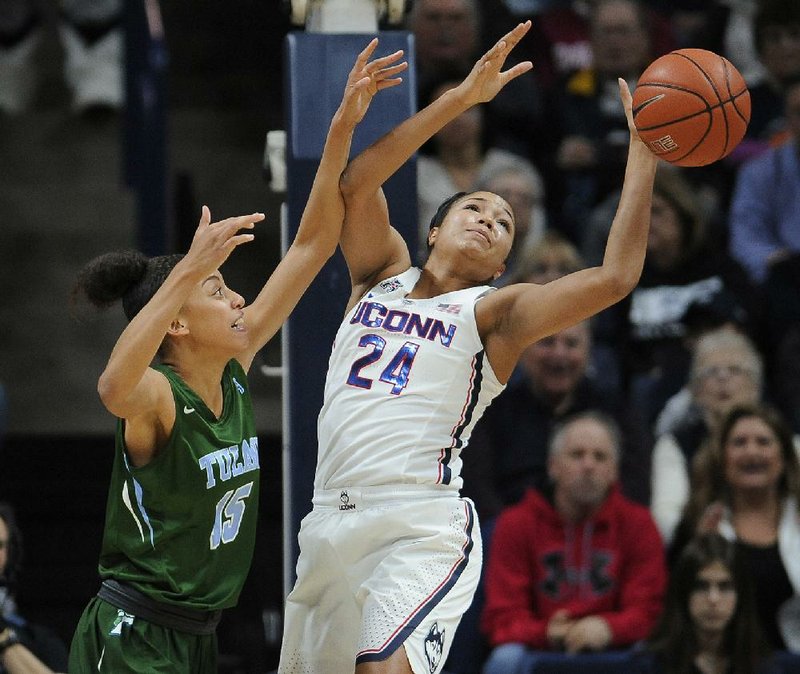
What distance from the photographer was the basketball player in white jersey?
4.95m

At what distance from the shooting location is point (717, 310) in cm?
834

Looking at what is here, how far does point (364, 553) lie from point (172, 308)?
105cm

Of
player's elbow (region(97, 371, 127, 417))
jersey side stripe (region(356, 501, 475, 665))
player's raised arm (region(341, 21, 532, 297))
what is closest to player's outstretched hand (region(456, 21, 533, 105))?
player's raised arm (region(341, 21, 532, 297))

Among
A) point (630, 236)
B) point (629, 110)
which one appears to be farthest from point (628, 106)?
point (630, 236)

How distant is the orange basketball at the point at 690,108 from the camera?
505 centimetres

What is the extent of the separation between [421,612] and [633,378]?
3.67 meters

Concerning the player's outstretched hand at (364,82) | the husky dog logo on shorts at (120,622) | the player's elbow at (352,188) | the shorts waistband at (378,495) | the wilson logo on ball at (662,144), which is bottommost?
the husky dog logo on shorts at (120,622)

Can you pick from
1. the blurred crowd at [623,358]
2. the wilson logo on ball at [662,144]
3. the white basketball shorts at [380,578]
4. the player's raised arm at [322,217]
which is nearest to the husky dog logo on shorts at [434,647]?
the white basketball shorts at [380,578]

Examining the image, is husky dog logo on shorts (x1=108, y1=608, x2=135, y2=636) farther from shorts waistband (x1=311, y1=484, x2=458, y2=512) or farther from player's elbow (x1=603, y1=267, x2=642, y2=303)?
player's elbow (x1=603, y1=267, x2=642, y2=303)

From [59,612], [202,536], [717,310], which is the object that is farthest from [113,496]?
[717,310]

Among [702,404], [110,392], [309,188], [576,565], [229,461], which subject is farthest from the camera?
[702,404]

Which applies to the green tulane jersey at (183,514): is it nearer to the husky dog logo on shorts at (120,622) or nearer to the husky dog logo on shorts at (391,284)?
the husky dog logo on shorts at (120,622)

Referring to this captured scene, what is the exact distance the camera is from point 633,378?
8.41m

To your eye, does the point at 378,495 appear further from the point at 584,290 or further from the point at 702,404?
the point at 702,404
